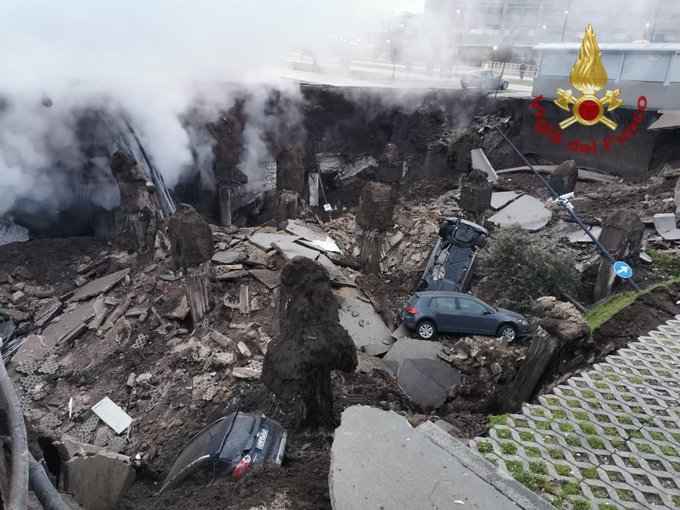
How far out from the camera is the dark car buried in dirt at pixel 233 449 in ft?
13.5

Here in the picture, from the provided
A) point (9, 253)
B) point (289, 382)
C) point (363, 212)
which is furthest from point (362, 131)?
point (289, 382)

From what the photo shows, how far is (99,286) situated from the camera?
933cm

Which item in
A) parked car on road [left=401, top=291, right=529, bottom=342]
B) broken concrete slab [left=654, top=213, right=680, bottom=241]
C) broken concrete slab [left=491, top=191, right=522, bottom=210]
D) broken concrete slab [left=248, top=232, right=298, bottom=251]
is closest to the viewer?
parked car on road [left=401, top=291, right=529, bottom=342]

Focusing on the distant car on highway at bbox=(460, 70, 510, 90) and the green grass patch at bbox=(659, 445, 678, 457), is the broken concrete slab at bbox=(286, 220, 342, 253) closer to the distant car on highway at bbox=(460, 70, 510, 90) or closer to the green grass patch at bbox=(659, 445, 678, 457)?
the green grass patch at bbox=(659, 445, 678, 457)

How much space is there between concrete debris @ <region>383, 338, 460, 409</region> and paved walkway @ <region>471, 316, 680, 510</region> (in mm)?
2586

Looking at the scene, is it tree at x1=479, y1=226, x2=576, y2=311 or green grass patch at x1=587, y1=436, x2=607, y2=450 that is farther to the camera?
tree at x1=479, y1=226, x2=576, y2=311

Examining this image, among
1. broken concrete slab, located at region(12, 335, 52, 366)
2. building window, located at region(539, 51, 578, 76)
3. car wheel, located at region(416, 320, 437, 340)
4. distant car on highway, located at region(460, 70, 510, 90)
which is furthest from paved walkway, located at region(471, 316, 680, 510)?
distant car on highway, located at region(460, 70, 510, 90)

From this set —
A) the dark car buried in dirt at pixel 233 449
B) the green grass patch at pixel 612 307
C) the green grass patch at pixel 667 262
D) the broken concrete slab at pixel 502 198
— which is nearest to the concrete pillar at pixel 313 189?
the broken concrete slab at pixel 502 198

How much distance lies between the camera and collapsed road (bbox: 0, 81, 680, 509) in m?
3.44

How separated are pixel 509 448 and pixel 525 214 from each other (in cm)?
1026

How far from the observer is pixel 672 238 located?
913cm

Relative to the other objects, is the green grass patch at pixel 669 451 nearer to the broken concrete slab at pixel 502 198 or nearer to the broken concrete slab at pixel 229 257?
the broken concrete slab at pixel 229 257

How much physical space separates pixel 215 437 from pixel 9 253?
892 centimetres

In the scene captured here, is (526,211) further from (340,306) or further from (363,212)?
(340,306)
